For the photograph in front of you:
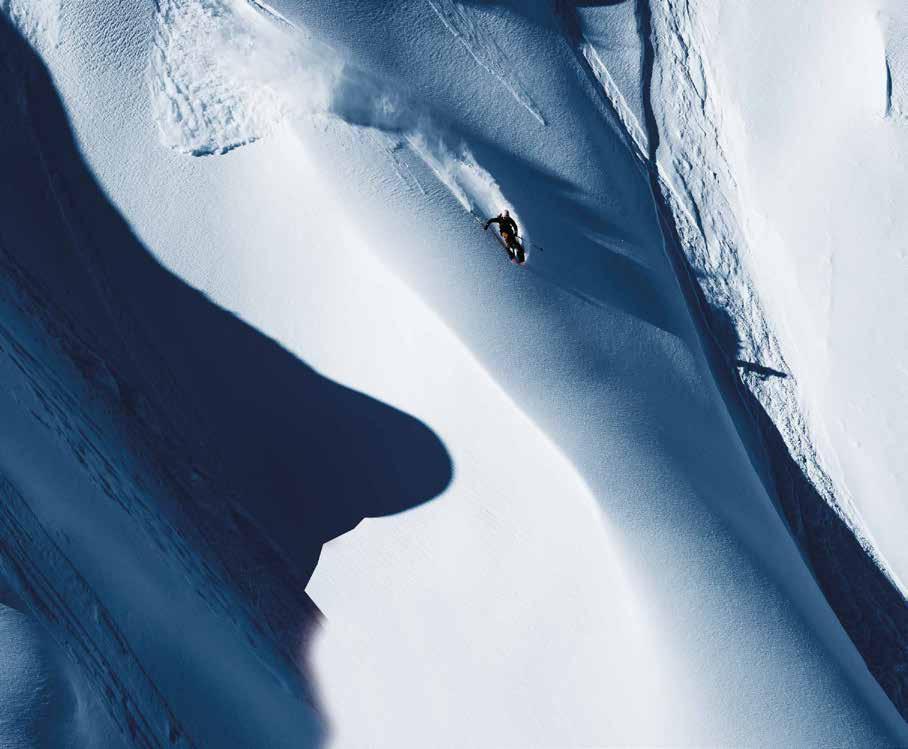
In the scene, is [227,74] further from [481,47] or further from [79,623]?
[79,623]

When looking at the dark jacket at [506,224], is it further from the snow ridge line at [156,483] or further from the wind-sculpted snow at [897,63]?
the wind-sculpted snow at [897,63]

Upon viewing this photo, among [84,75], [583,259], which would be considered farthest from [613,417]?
[84,75]

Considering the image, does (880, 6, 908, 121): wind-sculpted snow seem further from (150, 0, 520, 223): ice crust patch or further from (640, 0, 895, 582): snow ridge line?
(150, 0, 520, 223): ice crust patch


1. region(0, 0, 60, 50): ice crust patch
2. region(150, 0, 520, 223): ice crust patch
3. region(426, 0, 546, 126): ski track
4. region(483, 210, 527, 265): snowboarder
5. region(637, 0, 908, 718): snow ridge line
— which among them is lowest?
region(637, 0, 908, 718): snow ridge line

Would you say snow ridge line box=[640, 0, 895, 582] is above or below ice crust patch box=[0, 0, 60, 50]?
below

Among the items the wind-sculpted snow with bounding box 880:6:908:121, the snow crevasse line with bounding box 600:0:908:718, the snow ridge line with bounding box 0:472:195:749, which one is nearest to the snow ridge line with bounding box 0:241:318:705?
the snow ridge line with bounding box 0:472:195:749

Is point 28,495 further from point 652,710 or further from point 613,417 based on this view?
point 652,710

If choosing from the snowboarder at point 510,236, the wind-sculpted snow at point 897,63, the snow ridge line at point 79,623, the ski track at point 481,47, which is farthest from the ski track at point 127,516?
the wind-sculpted snow at point 897,63
